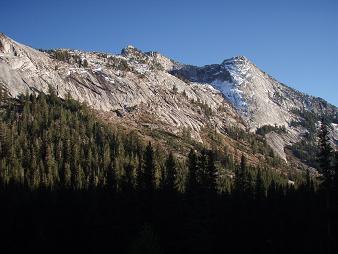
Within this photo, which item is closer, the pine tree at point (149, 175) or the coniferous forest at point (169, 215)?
the coniferous forest at point (169, 215)

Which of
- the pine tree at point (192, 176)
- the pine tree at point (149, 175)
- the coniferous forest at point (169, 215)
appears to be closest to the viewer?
the coniferous forest at point (169, 215)

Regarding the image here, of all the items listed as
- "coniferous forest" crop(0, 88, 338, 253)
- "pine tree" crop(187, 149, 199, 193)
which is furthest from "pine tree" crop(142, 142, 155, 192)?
"pine tree" crop(187, 149, 199, 193)

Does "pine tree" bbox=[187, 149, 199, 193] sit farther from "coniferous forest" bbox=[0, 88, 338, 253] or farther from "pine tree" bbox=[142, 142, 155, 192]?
"pine tree" bbox=[142, 142, 155, 192]

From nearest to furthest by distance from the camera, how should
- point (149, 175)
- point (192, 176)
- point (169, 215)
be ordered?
1. point (192, 176)
2. point (169, 215)
3. point (149, 175)

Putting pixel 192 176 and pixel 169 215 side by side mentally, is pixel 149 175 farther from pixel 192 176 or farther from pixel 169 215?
pixel 192 176

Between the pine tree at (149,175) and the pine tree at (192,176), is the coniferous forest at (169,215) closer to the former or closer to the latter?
the pine tree at (192,176)

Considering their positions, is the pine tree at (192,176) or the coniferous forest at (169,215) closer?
the coniferous forest at (169,215)

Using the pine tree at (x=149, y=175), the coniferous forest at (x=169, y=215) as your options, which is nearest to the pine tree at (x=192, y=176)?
the coniferous forest at (x=169, y=215)

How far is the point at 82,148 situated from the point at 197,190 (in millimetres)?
127876

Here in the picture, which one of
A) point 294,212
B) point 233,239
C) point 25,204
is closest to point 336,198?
point 233,239

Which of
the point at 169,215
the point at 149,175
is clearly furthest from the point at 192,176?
the point at 149,175

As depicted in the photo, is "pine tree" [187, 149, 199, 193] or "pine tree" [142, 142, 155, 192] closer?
"pine tree" [187, 149, 199, 193]

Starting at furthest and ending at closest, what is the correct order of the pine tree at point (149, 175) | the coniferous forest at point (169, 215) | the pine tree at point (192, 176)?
the pine tree at point (149, 175) → the pine tree at point (192, 176) → the coniferous forest at point (169, 215)

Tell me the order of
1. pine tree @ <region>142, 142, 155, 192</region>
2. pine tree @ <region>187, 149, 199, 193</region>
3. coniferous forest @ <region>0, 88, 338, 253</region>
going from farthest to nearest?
pine tree @ <region>142, 142, 155, 192</region> → pine tree @ <region>187, 149, 199, 193</region> → coniferous forest @ <region>0, 88, 338, 253</region>
